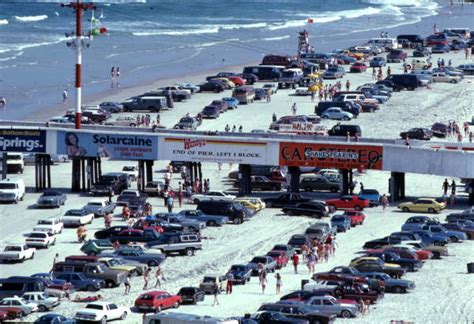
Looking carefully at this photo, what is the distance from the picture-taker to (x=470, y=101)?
103312 mm

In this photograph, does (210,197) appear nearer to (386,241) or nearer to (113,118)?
(386,241)

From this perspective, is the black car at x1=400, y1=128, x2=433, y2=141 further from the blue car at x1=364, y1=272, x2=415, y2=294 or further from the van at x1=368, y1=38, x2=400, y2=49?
the van at x1=368, y1=38, x2=400, y2=49

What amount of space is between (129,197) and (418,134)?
21117mm

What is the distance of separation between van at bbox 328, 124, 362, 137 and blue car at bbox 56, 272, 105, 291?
2950cm

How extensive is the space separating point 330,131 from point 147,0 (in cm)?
11708

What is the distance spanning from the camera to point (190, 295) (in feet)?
176

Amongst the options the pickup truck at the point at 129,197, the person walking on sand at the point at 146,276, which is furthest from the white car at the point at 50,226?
the person walking on sand at the point at 146,276

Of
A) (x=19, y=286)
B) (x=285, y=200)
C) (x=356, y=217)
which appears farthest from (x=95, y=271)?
(x=285, y=200)

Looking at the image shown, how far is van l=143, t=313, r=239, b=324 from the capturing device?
159 ft

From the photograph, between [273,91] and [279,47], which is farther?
[279,47]

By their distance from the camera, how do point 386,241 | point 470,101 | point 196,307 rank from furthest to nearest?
point 470,101, point 386,241, point 196,307

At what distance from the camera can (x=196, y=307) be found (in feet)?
174

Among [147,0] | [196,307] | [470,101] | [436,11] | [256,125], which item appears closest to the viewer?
[196,307]

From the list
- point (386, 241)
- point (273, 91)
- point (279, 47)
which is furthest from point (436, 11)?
point (386, 241)
